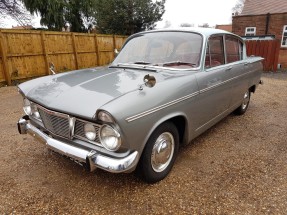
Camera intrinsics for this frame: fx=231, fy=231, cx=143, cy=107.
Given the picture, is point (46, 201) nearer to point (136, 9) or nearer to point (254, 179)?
point (254, 179)

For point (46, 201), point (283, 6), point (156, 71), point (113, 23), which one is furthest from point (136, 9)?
point (46, 201)

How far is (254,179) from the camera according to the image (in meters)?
2.80

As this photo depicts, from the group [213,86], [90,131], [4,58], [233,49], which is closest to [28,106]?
[90,131]

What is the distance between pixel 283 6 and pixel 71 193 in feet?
73.1

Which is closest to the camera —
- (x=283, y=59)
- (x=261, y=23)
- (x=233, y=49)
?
(x=233, y=49)

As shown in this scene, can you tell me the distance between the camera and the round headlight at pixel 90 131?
223cm

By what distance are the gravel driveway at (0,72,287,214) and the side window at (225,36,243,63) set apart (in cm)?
138

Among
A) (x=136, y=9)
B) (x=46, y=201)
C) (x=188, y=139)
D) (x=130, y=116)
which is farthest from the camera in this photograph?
(x=136, y=9)

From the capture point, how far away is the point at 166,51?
3305mm

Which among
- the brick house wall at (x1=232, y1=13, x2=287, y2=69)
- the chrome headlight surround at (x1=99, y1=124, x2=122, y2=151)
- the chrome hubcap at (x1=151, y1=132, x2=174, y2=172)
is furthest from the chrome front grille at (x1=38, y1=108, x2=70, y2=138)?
the brick house wall at (x1=232, y1=13, x2=287, y2=69)

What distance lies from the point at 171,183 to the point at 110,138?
1064 mm

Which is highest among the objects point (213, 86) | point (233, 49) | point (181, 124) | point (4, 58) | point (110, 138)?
point (233, 49)

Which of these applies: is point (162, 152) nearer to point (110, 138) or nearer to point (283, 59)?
point (110, 138)

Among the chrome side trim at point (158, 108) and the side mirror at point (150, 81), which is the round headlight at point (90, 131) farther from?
the side mirror at point (150, 81)
